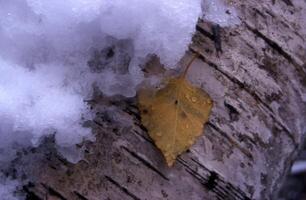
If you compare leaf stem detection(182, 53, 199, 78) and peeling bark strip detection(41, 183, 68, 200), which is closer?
peeling bark strip detection(41, 183, 68, 200)

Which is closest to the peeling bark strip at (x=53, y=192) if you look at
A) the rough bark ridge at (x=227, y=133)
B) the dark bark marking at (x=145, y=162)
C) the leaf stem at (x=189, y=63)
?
the rough bark ridge at (x=227, y=133)

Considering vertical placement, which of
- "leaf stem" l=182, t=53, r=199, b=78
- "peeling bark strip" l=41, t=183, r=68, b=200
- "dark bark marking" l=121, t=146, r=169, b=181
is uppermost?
"leaf stem" l=182, t=53, r=199, b=78

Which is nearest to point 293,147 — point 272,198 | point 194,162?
point 272,198

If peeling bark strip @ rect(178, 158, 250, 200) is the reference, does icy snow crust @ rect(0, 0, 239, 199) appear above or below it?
above

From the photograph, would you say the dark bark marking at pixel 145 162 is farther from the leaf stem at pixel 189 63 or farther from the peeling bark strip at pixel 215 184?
the leaf stem at pixel 189 63

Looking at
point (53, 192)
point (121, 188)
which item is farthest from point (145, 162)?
point (53, 192)

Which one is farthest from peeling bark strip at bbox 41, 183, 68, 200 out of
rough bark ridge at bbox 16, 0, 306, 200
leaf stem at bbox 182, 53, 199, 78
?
leaf stem at bbox 182, 53, 199, 78

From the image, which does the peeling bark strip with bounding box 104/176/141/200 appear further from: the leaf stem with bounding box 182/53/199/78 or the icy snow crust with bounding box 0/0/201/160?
the leaf stem with bounding box 182/53/199/78

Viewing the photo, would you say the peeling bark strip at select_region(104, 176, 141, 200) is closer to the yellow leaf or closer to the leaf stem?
the yellow leaf
